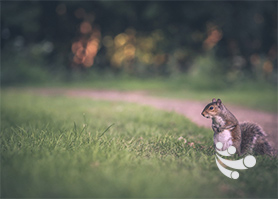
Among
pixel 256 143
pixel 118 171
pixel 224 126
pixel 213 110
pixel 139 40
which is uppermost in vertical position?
pixel 139 40

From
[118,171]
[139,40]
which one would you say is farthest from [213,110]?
[139,40]

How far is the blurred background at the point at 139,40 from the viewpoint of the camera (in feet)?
45.7

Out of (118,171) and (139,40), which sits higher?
(139,40)

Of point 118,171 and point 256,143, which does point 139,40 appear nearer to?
point 256,143

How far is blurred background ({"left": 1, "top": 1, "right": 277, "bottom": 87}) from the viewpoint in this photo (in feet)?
45.7

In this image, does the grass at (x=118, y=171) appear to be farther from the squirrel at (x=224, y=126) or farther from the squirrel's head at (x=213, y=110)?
the squirrel's head at (x=213, y=110)

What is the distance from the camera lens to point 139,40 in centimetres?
1909

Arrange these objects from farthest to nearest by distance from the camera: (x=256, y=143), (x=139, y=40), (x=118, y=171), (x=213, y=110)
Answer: (x=139, y=40)
(x=256, y=143)
(x=213, y=110)
(x=118, y=171)

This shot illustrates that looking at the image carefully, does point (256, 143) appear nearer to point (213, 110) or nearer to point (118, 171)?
point (213, 110)

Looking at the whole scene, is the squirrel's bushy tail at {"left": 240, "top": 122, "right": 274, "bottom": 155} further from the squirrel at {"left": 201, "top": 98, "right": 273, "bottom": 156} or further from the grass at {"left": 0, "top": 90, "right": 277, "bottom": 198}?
the grass at {"left": 0, "top": 90, "right": 277, "bottom": 198}

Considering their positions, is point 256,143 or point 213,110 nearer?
point 213,110

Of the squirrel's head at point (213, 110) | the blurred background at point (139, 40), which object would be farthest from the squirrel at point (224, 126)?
the blurred background at point (139, 40)

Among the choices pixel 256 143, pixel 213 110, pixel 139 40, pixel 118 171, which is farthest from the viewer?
pixel 139 40

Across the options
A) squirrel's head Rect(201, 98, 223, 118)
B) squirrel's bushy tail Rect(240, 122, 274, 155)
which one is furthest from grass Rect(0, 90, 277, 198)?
squirrel's head Rect(201, 98, 223, 118)
